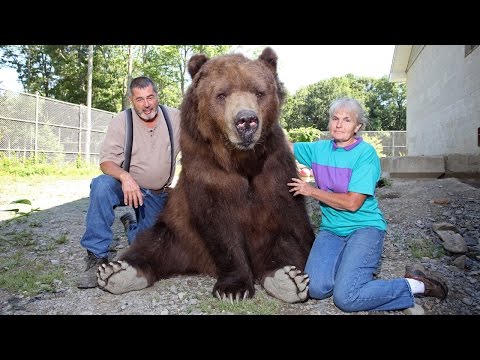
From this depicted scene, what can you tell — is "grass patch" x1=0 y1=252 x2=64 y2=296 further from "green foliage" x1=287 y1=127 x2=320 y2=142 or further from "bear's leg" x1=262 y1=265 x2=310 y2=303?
"green foliage" x1=287 y1=127 x2=320 y2=142

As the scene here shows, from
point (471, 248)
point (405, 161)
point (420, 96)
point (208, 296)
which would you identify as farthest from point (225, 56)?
point (420, 96)

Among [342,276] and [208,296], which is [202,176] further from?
[342,276]

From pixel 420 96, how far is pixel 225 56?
36.3 feet

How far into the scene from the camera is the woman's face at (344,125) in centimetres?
347

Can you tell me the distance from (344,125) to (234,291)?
1.57 meters

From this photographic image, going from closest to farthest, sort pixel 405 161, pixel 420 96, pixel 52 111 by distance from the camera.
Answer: pixel 405 161 → pixel 420 96 → pixel 52 111

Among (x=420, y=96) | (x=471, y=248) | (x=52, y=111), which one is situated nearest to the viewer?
(x=471, y=248)

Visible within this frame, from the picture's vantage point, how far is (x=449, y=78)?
935 cm

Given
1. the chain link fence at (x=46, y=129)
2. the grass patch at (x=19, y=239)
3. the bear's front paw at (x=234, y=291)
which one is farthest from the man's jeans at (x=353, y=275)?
the chain link fence at (x=46, y=129)

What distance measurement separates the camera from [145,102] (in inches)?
174

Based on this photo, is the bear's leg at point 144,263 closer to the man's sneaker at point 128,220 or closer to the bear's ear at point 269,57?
the man's sneaker at point 128,220

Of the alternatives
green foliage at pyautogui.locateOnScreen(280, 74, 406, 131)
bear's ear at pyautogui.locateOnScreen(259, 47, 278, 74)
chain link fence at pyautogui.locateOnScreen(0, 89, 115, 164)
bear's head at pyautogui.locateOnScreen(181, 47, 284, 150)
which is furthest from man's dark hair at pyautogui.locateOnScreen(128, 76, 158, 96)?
green foliage at pyautogui.locateOnScreen(280, 74, 406, 131)

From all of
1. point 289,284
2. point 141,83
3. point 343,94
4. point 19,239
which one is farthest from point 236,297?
point 343,94

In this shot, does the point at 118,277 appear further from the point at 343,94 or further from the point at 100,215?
the point at 343,94
